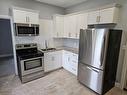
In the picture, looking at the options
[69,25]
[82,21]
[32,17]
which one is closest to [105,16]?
[82,21]

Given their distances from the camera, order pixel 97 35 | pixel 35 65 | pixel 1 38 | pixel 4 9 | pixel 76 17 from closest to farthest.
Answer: pixel 97 35 → pixel 4 9 → pixel 35 65 → pixel 76 17 → pixel 1 38

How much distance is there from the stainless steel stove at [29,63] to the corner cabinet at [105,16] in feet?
7.08

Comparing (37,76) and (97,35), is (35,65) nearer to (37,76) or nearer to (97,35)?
(37,76)

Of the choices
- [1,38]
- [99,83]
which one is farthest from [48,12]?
[1,38]

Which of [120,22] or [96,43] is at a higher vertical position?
[120,22]

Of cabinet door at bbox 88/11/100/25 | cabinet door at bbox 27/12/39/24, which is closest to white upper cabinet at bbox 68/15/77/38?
cabinet door at bbox 88/11/100/25

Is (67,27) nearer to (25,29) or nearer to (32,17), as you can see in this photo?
(32,17)

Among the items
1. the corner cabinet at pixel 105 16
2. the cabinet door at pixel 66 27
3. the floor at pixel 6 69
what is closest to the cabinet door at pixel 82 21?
the corner cabinet at pixel 105 16

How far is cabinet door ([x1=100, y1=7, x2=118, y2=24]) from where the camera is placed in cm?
234

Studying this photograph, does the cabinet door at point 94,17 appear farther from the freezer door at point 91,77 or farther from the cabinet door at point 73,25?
the freezer door at point 91,77

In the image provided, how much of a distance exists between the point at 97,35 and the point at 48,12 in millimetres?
2525

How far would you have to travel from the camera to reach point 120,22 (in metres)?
2.51

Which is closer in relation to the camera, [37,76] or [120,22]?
[120,22]

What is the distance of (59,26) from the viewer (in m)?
4.04
